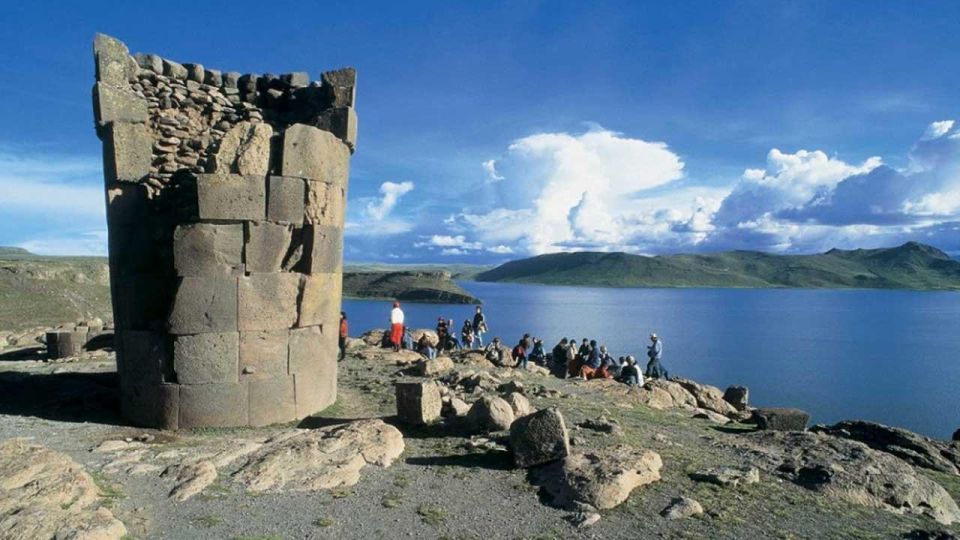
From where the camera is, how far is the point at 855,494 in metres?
7.11

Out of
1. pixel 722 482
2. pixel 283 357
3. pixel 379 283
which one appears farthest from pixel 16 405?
pixel 379 283

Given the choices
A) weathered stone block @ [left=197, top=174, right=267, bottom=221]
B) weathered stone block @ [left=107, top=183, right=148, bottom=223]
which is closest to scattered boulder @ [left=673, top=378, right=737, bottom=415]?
weathered stone block @ [left=197, top=174, right=267, bottom=221]

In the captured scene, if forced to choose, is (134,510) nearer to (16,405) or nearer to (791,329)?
(16,405)

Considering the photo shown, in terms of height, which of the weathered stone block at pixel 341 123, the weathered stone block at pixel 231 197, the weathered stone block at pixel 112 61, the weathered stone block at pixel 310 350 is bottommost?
the weathered stone block at pixel 310 350

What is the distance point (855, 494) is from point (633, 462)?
2.62m

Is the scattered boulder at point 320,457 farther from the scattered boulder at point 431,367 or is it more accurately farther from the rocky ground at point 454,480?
the scattered boulder at point 431,367

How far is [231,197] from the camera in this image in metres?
9.10

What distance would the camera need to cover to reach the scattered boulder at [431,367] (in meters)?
13.9

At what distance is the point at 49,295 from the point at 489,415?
1676 inches

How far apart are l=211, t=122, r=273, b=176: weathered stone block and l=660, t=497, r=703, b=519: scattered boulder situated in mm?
7254

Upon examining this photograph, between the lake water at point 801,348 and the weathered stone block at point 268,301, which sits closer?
the weathered stone block at point 268,301

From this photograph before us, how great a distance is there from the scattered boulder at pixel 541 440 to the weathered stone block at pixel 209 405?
15.0 ft

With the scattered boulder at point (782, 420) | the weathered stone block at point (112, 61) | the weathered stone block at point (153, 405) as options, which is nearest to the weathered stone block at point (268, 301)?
the weathered stone block at point (153, 405)

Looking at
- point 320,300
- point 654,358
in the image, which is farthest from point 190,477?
point 654,358
